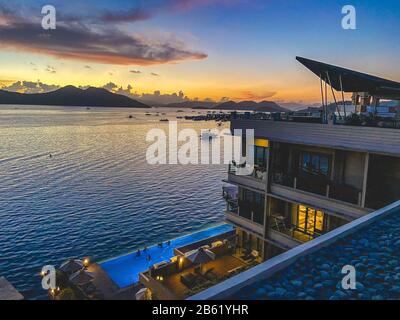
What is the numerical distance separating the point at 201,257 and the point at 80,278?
7.98 meters

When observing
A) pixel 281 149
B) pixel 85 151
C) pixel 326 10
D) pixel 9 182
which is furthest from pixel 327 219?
pixel 85 151

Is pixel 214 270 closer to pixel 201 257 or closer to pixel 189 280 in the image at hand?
pixel 201 257

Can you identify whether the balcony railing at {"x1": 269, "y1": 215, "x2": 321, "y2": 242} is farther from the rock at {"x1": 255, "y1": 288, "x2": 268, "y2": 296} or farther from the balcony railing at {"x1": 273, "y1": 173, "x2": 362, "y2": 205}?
the rock at {"x1": 255, "y1": 288, "x2": 268, "y2": 296}

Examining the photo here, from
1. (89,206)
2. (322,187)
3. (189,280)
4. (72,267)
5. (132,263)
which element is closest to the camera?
(322,187)

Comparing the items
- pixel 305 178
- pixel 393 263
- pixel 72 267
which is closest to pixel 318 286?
pixel 393 263

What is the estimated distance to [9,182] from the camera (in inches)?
1747

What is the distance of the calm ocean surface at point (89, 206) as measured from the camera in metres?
27.9

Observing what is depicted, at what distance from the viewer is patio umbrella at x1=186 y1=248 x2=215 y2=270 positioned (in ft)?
58.6

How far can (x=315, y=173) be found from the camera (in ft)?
47.2

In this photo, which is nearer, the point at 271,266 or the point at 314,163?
the point at 271,266

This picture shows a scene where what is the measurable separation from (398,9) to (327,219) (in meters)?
20.3

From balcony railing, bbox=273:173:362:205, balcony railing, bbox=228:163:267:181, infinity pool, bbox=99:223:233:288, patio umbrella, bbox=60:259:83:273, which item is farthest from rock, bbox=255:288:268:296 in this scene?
patio umbrella, bbox=60:259:83:273

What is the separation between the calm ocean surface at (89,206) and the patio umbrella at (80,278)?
16.0 ft

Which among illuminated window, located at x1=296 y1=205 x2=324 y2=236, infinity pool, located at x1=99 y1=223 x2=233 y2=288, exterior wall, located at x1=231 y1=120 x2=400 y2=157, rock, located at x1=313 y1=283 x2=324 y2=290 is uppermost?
exterior wall, located at x1=231 y1=120 x2=400 y2=157
